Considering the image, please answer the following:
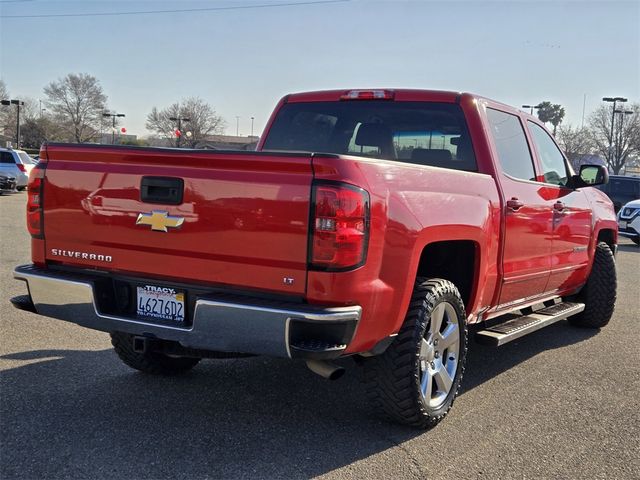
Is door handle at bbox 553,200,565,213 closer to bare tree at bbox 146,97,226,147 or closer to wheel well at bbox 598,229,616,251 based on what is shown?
wheel well at bbox 598,229,616,251

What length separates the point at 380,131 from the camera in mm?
4953

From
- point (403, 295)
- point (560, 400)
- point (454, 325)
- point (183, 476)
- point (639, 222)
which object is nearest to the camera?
point (183, 476)

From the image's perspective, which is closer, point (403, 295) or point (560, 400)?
point (403, 295)

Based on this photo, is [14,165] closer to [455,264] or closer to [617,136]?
[455,264]

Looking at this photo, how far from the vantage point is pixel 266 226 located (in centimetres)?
310

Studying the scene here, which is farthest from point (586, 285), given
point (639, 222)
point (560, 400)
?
point (639, 222)

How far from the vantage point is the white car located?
16719mm

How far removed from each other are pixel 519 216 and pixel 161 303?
2.63m

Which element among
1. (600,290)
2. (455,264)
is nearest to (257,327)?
(455,264)

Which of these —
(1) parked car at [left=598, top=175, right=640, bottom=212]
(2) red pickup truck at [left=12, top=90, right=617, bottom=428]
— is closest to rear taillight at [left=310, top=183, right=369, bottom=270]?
(2) red pickup truck at [left=12, top=90, right=617, bottom=428]

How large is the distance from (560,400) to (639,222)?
1398cm

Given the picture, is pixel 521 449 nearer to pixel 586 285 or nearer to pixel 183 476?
pixel 183 476

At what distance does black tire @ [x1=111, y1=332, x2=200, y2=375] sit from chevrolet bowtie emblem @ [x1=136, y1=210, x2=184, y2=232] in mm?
1216

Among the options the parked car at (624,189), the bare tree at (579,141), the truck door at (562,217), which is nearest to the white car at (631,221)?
the parked car at (624,189)
